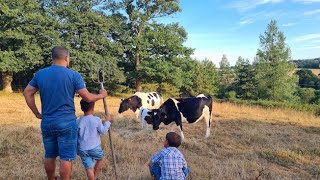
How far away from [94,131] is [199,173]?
2.36 m

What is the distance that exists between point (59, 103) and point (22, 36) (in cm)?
2741

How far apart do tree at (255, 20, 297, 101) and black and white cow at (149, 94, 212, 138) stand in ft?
107

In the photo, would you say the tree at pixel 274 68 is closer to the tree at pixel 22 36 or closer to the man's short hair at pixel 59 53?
the tree at pixel 22 36

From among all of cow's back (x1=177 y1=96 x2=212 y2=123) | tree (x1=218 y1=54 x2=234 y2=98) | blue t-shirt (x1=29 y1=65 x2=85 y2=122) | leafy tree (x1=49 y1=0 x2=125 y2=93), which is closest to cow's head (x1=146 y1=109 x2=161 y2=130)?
cow's back (x1=177 y1=96 x2=212 y2=123)

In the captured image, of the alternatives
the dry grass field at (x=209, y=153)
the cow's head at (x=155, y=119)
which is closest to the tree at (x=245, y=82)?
the dry grass field at (x=209, y=153)

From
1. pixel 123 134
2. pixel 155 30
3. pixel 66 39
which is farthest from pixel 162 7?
pixel 123 134

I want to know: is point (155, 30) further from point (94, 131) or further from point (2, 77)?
point (94, 131)

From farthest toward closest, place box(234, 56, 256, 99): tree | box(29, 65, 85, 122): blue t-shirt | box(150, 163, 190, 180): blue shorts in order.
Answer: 1. box(234, 56, 256, 99): tree
2. box(150, 163, 190, 180): blue shorts
3. box(29, 65, 85, 122): blue t-shirt

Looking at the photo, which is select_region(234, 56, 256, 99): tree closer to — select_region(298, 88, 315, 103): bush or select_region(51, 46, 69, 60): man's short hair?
select_region(298, 88, 315, 103): bush

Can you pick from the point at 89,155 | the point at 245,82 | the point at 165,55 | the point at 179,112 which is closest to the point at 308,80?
the point at 245,82

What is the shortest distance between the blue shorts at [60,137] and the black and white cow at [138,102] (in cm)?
999

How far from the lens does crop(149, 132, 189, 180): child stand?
467 centimetres

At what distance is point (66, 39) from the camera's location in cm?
3253

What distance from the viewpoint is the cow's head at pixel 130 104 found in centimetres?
1489
